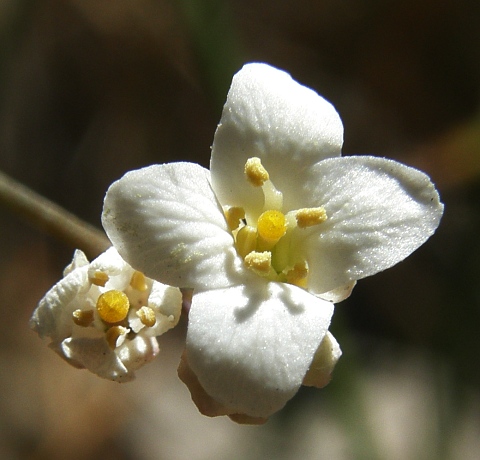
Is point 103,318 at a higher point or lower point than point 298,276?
lower

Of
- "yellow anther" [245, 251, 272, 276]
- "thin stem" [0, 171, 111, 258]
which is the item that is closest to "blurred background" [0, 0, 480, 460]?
"thin stem" [0, 171, 111, 258]

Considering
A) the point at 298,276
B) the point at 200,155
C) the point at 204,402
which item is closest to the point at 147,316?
the point at 204,402

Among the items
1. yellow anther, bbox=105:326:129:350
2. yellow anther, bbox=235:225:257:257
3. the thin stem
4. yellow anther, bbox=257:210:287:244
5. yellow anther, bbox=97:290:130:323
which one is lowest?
the thin stem

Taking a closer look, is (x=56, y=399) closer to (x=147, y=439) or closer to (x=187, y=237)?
(x=147, y=439)

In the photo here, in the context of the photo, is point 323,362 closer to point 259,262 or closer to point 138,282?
point 259,262

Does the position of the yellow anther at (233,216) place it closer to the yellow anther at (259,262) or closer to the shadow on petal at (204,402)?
the yellow anther at (259,262)

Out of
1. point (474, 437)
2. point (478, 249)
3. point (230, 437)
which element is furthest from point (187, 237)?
point (474, 437)

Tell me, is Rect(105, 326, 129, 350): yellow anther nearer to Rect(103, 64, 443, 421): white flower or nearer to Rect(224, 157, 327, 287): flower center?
Rect(103, 64, 443, 421): white flower
